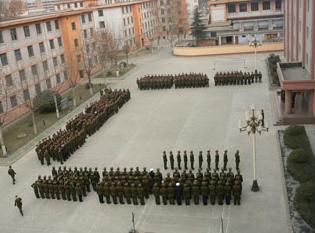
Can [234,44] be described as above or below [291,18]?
below

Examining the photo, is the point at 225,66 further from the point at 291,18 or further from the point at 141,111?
the point at 141,111

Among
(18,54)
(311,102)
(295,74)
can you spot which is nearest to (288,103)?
(311,102)

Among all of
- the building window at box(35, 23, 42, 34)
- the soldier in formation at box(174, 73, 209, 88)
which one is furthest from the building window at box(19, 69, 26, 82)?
the soldier in formation at box(174, 73, 209, 88)

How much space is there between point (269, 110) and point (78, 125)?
13.2 metres

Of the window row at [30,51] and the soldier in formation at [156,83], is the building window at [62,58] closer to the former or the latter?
the window row at [30,51]

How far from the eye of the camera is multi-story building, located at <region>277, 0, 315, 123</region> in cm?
2416

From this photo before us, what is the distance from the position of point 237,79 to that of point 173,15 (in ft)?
148

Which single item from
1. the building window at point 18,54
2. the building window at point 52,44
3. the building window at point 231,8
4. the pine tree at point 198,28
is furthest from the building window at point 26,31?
the building window at point 231,8

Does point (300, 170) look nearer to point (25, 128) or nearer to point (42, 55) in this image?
point (25, 128)

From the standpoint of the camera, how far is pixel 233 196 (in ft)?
54.9

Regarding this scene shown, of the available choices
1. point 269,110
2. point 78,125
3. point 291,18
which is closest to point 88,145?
point 78,125

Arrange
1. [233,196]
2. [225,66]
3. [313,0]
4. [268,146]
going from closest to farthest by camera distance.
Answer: [233,196]
[268,146]
[313,0]
[225,66]

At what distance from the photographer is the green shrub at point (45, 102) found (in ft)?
107

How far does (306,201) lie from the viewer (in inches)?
591
